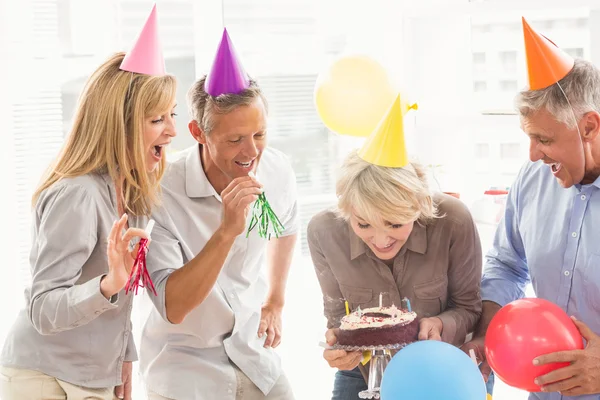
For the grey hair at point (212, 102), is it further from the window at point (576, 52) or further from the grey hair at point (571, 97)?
the window at point (576, 52)

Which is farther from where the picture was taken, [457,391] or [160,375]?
[160,375]

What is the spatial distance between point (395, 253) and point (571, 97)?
1.91ft

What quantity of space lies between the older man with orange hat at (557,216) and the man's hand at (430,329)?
149 mm

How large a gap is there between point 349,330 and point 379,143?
46 centimetres

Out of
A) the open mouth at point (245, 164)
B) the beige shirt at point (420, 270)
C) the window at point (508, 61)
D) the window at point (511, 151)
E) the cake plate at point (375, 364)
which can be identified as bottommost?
the cake plate at point (375, 364)

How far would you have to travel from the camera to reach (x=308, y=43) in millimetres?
4141

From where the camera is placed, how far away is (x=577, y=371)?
1.82 m

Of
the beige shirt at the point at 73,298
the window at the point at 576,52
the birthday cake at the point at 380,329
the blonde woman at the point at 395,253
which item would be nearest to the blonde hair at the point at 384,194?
the blonde woman at the point at 395,253

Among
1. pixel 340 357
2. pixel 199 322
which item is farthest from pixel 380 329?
pixel 199 322

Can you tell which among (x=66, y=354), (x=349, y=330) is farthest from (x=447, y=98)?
(x=66, y=354)

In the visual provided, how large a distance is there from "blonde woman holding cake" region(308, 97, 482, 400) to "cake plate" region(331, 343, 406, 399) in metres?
0.04

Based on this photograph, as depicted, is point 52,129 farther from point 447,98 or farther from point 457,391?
point 457,391

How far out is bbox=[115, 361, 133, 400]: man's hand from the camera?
2209 millimetres

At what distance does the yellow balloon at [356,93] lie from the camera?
2.49 m
